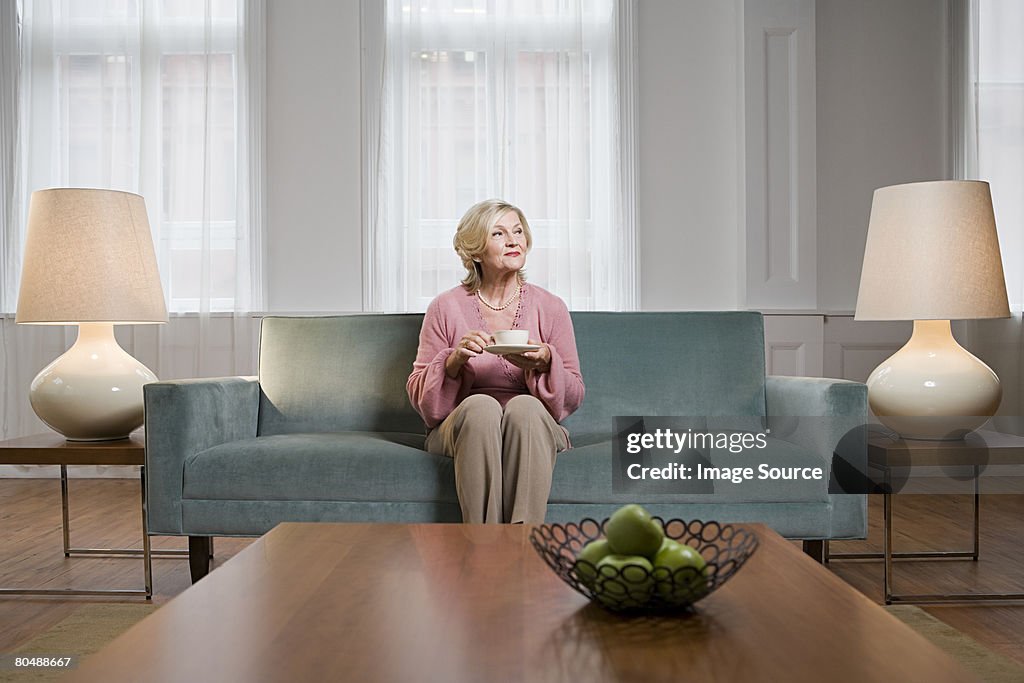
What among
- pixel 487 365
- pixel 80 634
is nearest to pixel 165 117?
pixel 487 365

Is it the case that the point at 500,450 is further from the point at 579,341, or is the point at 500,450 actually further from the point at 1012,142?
the point at 1012,142

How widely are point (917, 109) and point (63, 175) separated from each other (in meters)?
4.35

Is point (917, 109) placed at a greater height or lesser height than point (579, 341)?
greater

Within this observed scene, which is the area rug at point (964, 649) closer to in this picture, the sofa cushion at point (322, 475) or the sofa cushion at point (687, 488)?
the sofa cushion at point (687, 488)

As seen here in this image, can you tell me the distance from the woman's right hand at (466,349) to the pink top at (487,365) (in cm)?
4

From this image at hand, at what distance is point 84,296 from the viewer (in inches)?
105

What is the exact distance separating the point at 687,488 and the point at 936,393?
763mm

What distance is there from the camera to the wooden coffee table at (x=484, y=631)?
3.03 feet

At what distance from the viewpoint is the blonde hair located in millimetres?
2650

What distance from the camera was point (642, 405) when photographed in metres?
2.81

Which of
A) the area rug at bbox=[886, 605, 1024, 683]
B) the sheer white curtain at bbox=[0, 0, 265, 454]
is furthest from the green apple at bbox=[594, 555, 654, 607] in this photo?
the sheer white curtain at bbox=[0, 0, 265, 454]

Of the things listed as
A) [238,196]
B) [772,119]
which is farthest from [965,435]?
[238,196]

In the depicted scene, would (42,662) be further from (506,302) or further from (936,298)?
(936,298)

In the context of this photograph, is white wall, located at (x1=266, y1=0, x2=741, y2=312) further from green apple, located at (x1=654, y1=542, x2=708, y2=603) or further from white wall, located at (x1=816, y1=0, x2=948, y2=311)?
green apple, located at (x1=654, y1=542, x2=708, y2=603)
